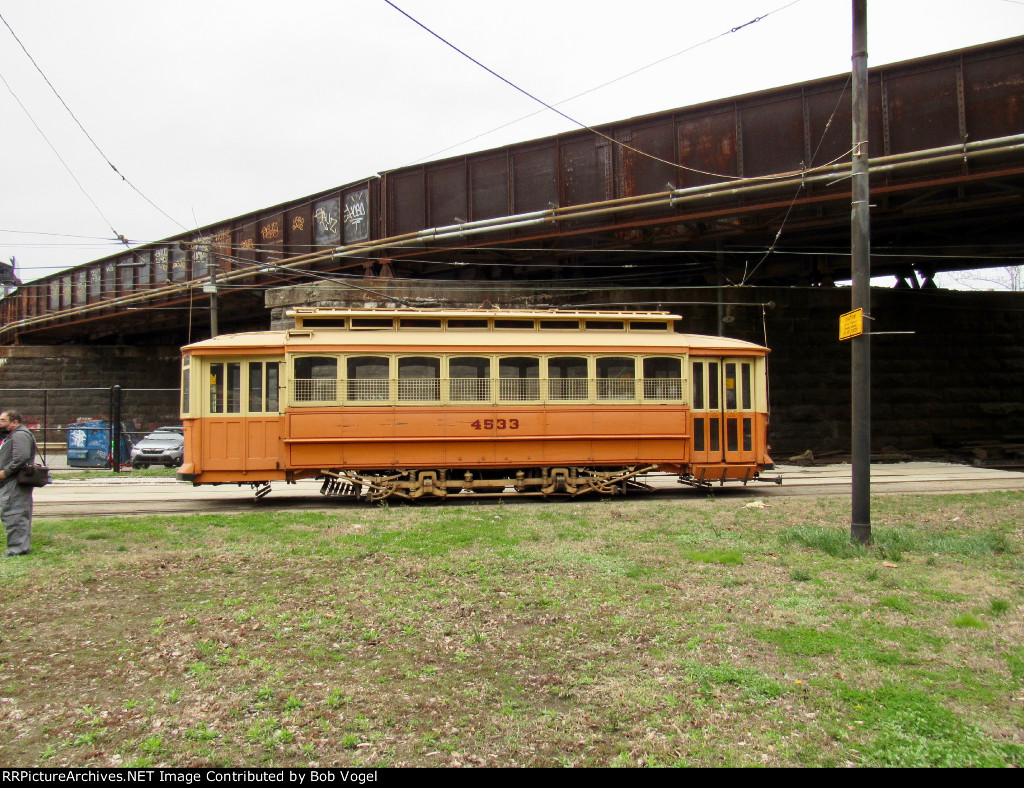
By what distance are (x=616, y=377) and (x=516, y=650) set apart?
938 centimetres

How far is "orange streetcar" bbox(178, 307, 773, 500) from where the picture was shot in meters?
13.2

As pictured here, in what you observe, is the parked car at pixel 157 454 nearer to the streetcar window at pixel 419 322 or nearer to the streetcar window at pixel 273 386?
the streetcar window at pixel 273 386

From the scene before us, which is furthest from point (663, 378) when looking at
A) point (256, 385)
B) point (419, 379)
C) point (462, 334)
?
point (256, 385)

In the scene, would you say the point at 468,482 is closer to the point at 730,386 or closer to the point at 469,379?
the point at 469,379

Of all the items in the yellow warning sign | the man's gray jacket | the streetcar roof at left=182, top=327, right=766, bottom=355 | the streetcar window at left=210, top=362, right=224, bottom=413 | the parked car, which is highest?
the streetcar roof at left=182, top=327, right=766, bottom=355

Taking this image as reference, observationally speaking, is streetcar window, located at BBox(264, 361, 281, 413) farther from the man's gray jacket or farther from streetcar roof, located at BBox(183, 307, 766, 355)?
the man's gray jacket

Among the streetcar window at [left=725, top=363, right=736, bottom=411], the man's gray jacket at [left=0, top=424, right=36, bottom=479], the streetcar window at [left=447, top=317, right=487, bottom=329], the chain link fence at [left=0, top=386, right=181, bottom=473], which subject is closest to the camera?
the man's gray jacket at [left=0, top=424, right=36, bottom=479]

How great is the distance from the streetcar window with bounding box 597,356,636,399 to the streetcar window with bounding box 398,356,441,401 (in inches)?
127

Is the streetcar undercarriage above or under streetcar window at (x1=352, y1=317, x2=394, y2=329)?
under

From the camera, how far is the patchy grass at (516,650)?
372 centimetres

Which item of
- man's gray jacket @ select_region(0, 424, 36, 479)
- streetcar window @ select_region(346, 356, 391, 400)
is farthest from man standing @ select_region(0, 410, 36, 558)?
streetcar window @ select_region(346, 356, 391, 400)

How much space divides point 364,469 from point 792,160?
13.8m

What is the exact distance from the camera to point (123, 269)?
36031mm

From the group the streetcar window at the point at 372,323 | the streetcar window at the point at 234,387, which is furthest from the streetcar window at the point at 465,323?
the streetcar window at the point at 234,387
